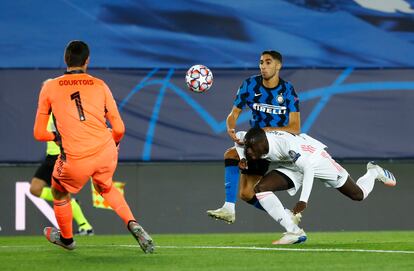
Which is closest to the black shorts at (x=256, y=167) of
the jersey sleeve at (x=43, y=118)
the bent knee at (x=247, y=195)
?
the bent knee at (x=247, y=195)

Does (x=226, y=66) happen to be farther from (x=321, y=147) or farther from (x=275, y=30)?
(x=321, y=147)

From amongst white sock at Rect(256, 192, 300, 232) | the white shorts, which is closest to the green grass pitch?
white sock at Rect(256, 192, 300, 232)

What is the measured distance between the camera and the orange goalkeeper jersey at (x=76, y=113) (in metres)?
7.89

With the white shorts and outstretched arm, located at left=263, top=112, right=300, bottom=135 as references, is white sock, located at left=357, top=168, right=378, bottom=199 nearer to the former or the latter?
the white shorts

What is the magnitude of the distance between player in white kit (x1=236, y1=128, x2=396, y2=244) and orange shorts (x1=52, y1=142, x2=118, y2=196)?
1.76 m

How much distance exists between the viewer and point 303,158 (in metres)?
9.27

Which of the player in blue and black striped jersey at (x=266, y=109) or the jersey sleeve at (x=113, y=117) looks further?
the player in blue and black striped jersey at (x=266, y=109)

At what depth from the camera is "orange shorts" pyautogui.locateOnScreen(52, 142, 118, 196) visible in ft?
25.9

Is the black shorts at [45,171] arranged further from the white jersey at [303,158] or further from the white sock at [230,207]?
the white jersey at [303,158]

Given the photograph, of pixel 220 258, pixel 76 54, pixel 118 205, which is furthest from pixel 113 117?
pixel 220 258

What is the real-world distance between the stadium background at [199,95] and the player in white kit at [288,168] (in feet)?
14.0

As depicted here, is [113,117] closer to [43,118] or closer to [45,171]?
[43,118]

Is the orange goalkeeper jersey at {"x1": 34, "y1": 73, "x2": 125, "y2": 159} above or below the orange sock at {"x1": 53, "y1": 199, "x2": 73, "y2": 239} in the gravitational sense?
above

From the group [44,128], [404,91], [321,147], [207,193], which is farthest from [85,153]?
[404,91]
